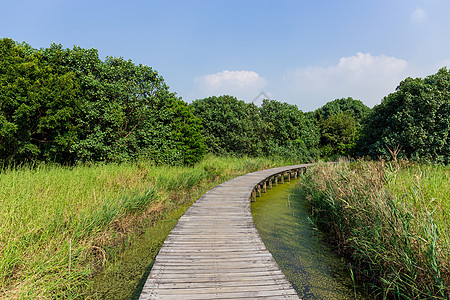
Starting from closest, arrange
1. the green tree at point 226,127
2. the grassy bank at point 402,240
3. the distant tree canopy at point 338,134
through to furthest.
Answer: the grassy bank at point 402,240 → the green tree at point 226,127 → the distant tree canopy at point 338,134

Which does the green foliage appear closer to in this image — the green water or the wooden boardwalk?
the green water

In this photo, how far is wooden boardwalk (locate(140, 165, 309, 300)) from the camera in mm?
2662

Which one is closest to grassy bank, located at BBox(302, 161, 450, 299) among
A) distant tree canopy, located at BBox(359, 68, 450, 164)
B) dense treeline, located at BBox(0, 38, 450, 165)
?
dense treeline, located at BBox(0, 38, 450, 165)

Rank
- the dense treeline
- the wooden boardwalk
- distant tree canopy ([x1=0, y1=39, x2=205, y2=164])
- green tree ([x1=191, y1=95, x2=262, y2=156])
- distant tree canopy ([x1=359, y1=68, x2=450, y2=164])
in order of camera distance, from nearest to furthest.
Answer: the wooden boardwalk < distant tree canopy ([x1=0, y1=39, x2=205, y2=164]) < the dense treeline < distant tree canopy ([x1=359, y1=68, x2=450, y2=164]) < green tree ([x1=191, y1=95, x2=262, y2=156])

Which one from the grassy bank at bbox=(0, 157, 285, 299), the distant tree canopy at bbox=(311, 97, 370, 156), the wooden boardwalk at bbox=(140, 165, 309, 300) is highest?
the distant tree canopy at bbox=(311, 97, 370, 156)

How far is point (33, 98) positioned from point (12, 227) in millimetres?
8974

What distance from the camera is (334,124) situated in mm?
29094

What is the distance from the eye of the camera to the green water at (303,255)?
3.77 m

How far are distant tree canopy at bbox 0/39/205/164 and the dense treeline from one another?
0.04 m

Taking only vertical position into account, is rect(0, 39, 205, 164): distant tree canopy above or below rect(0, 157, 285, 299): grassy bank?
above

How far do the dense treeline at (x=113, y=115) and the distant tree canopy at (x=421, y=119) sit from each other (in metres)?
0.05

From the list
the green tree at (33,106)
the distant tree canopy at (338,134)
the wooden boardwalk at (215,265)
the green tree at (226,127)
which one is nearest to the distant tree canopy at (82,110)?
the green tree at (33,106)

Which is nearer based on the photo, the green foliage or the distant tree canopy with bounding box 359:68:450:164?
the distant tree canopy with bounding box 359:68:450:164

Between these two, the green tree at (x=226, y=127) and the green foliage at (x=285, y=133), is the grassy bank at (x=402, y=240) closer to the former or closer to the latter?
the green tree at (x=226, y=127)
